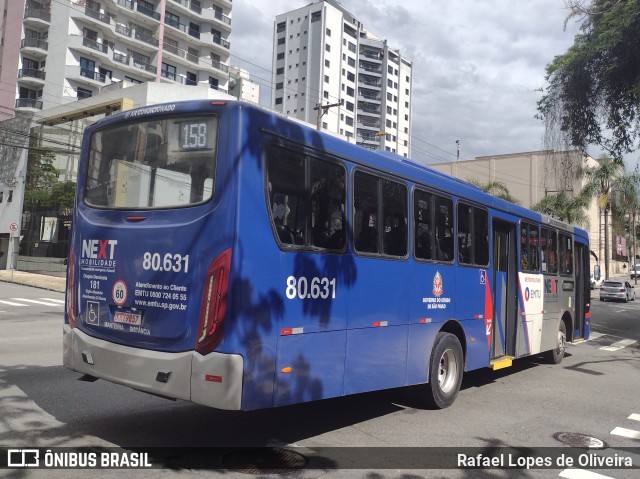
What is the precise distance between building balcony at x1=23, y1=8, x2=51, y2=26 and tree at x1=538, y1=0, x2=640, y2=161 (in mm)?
50843

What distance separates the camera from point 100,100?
1485 inches

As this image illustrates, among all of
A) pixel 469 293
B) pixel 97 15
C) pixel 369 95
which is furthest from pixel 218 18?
pixel 469 293

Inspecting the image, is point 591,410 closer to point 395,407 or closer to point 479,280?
point 479,280

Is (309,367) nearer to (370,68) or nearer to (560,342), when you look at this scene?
(560,342)

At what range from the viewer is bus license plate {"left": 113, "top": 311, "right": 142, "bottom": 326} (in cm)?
→ 508

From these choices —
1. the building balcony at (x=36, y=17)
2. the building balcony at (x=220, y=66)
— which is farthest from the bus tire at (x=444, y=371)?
the building balcony at (x=220, y=66)

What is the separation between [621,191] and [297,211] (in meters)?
51.7

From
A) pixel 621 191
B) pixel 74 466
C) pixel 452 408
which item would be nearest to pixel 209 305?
pixel 74 466

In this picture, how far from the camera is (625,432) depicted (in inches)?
273

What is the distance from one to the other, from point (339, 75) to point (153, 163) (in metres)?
95.5

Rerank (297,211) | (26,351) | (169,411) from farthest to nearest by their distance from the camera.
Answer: (26,351) < (169,411) < (297,211)

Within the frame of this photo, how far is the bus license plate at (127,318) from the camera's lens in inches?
200

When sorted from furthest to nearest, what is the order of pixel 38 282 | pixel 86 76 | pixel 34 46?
pixel 34 46
pixel 86 76
pixel 38 282

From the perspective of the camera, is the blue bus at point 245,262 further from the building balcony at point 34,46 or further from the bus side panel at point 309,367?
the building balcony at point 34,46
